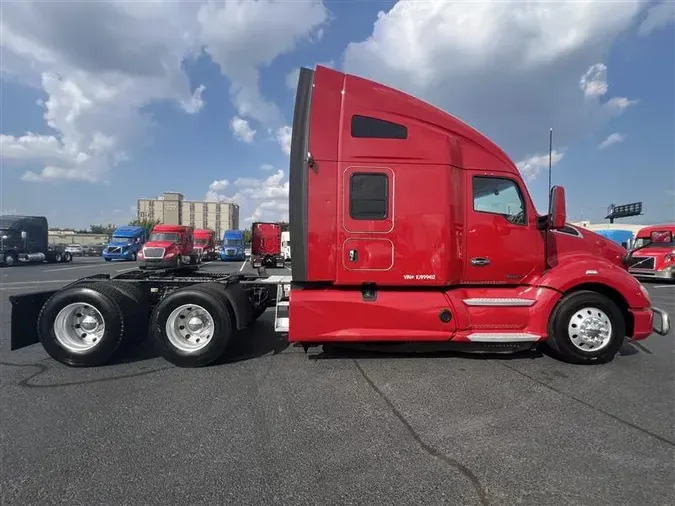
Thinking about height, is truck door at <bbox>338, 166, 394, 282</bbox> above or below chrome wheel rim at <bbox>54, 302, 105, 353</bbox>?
above

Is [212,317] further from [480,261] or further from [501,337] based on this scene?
[501,337]

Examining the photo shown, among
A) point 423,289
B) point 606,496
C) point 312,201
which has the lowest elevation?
point 606,496

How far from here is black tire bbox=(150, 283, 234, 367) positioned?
4.73 meters

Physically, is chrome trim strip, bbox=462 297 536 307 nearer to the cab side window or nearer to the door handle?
the door handle

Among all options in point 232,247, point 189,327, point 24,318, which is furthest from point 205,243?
point 189,327

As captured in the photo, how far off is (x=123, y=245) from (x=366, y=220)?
3298cm

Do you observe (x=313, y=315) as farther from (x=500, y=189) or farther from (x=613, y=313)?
(x=613, y=313)

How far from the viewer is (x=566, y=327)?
15.7 feet

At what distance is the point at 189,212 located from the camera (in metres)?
127

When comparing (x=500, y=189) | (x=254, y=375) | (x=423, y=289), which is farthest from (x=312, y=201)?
(x=500, y=189)

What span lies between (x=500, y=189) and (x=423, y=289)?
5.66 ft

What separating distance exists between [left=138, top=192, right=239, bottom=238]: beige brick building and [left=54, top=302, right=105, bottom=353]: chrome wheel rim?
393 ft

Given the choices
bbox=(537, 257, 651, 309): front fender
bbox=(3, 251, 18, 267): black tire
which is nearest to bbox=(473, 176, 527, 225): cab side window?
bbox=(537, 257, 651, 309): front fender

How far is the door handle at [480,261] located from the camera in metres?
4.87
